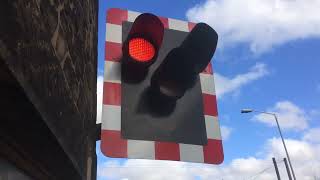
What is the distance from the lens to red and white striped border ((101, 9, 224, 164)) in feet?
8.35

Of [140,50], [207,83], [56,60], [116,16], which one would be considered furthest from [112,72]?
[207,83]

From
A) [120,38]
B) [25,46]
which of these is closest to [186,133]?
[120,38]

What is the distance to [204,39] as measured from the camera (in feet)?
8.43

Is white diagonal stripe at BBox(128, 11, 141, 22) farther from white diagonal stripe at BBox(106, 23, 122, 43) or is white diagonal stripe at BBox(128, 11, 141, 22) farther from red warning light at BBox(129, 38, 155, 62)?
red warning light at BBox(129, 38, 155, 62)

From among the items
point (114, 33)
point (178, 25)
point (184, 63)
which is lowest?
point (184, 63)

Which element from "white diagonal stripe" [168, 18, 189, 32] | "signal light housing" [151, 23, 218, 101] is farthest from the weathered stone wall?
"white diagonal stripe" [168, 18, 189, 32]

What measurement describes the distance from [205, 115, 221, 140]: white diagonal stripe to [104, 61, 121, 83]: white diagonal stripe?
2.19ft

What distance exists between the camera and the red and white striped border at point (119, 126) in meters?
2.54

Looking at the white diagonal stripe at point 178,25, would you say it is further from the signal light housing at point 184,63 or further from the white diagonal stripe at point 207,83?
the signal light housing at point 184,63

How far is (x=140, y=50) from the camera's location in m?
2.54

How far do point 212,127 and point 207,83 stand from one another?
350 mm

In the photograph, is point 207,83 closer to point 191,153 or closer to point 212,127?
point 212,127

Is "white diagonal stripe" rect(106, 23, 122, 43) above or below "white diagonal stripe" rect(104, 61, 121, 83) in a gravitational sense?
above

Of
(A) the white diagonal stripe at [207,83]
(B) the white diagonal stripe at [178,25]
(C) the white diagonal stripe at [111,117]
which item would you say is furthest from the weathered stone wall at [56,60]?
(A) the white diagonal stripe at [207,83]
